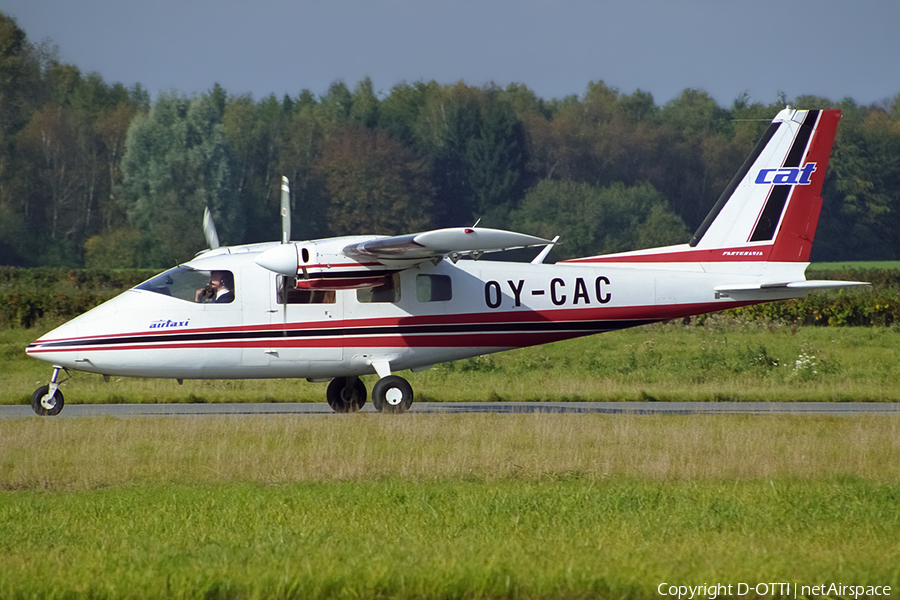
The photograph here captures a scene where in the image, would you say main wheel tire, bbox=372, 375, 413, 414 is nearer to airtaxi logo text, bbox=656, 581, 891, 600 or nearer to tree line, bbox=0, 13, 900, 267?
airtaxi logo text, bbox=656, 581, 891, 600

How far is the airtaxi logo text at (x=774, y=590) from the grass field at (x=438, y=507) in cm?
11

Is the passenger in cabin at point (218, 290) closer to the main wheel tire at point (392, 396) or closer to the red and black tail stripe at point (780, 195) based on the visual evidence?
the main wheel tire at point (392, 396)

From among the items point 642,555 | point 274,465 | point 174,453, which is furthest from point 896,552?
point 174,453

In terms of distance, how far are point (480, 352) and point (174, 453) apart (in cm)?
739

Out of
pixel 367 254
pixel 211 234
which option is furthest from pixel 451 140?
pixel 367 254

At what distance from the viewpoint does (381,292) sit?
17.9 metres

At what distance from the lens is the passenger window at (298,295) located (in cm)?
1752

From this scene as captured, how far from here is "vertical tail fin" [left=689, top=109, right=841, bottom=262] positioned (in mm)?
19125

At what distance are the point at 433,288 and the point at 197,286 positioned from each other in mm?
4279


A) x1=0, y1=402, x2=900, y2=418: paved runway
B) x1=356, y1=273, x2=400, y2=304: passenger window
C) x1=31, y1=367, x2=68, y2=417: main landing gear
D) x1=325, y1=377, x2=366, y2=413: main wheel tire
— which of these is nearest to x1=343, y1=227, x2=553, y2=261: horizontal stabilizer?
x1=356, y1=273, x2=400, y2=304: passenger window

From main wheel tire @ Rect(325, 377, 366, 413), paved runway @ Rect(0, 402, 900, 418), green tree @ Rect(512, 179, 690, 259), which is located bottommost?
paved runway @ Rect(0, 402, 900, 418)

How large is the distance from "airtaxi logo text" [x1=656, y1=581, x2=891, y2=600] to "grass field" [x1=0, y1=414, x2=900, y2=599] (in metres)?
0.11

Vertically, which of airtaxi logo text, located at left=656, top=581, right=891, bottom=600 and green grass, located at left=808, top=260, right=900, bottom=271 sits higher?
green grass, located at left=808, top=260, right=900, bottom=271

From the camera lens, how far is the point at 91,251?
2243 inches
